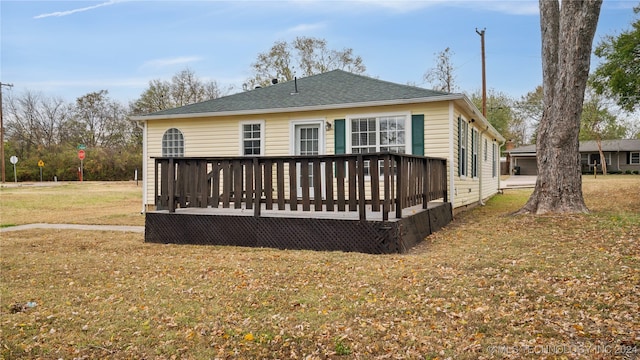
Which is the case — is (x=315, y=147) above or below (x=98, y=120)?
below

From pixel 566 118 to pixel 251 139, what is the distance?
6.87 metres

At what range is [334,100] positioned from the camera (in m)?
10.0

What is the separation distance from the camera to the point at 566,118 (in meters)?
8.28

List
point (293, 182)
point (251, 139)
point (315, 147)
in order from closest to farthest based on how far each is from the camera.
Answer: point (293, 182) → point (315, 147) → point (251, 139)

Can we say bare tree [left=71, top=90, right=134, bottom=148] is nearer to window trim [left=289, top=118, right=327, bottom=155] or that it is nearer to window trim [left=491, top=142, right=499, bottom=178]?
window trim [left=491, top=142, right=499, bottom=178]

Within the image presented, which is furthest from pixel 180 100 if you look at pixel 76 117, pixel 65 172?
pixel 76 117

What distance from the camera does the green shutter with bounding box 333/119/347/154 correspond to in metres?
9.93

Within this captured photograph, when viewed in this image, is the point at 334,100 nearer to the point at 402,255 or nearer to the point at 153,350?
the point at 402,255

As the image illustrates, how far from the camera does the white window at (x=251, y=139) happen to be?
35.6ft

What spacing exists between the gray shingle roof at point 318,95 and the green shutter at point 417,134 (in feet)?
1.61

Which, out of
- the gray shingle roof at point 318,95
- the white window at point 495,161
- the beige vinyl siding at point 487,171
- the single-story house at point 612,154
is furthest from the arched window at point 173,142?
the single-story house at point 612,154

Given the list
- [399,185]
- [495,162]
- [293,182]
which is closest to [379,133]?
[399,185]

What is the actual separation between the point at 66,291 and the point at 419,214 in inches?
186

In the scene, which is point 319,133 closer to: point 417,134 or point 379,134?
point 379,134
